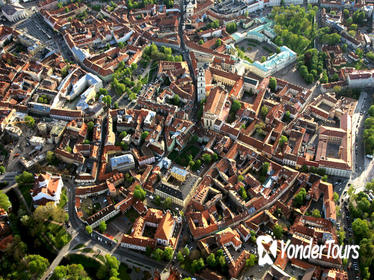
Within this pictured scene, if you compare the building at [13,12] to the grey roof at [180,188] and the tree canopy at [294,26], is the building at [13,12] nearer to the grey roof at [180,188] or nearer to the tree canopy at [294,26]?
the tree canopy at [294,26]

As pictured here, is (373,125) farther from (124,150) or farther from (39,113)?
(39,113)

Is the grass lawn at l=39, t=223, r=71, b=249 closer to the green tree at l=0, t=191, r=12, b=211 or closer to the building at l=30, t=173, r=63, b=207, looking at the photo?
the building at l=30, t=173, r=63, b=207

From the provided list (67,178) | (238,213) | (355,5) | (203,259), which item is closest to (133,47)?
(67,178)

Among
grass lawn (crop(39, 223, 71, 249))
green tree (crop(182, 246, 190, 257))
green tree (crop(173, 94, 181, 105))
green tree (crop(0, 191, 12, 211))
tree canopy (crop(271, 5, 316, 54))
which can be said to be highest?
tree canopy (crop(271, 5, 316, 54))

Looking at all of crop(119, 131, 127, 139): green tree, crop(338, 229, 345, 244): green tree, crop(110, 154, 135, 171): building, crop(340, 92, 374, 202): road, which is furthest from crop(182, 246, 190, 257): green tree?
crop(340, 92, 374, 202): road

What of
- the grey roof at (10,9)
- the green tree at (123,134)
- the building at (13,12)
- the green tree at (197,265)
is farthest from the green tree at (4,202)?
the grey roof at (10,9)
